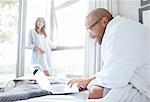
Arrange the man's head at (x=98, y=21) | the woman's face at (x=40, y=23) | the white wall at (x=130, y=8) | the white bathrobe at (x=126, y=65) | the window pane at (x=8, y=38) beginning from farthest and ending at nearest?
the woman's face at (x=40, y=23) → the window pane at (x=8, y=38) → the white wall at (x=130, y=8) → the man's head at (x=98, y=21) → the white bathrobe at (x=126, y=65)

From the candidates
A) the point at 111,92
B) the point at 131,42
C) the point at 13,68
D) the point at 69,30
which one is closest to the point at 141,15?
the point at 131,42

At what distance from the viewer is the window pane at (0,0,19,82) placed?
2799 millimetres

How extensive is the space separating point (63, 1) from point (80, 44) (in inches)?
30.2

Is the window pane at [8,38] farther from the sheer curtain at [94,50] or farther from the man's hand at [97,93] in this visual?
the man's hand at [97,93]

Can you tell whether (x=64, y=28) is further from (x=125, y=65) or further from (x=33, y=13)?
(x=125, y=65)

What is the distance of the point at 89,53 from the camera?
2.37 meters

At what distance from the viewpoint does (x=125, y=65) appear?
1.00m

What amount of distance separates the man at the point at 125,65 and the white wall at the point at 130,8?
967mm

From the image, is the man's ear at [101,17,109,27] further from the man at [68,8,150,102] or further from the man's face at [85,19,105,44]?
the man at [68,8,150,102]

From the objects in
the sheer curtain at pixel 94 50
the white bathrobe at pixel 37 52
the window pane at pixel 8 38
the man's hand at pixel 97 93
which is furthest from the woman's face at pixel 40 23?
the man's hand at pixel 97 93

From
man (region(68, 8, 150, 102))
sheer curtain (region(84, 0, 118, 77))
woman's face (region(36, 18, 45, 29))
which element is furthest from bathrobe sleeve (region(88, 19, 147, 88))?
woman's face (region(36, 18, 45, 29))

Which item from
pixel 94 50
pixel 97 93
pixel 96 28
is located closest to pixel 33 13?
pixel 94 50

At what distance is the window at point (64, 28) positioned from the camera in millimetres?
2854

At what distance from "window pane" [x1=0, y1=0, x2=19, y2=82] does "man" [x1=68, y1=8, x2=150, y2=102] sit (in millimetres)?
1970
